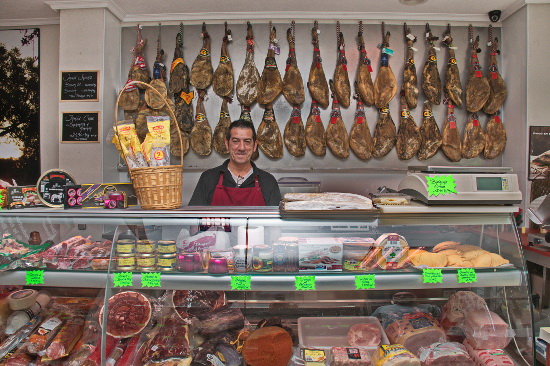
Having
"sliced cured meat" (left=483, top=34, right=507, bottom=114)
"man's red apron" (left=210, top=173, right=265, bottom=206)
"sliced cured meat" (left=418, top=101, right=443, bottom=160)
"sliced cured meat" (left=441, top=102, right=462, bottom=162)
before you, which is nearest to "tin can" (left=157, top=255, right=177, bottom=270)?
"man's red apron" (left=210, top=173, right=265, bottom=206)

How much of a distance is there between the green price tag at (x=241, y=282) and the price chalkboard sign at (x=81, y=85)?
3417 millimetres

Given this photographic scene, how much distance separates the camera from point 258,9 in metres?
4.71

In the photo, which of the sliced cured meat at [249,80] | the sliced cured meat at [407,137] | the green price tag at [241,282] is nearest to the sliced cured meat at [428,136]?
the sliced cured meat at [407,137]

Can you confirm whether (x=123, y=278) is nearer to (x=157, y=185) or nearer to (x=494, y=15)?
Result: (x=157, y=185)

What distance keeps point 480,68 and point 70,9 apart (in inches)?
188

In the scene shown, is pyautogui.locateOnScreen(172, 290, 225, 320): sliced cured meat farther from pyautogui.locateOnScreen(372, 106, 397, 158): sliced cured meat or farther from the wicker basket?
pyautogui.locateOnScreen(372, 106, 397, 158): sliced cured meat

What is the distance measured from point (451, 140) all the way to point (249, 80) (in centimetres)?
248

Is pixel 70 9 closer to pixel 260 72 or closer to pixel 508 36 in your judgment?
pixel 260 72

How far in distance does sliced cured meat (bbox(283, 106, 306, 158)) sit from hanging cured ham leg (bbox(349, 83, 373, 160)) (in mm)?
576

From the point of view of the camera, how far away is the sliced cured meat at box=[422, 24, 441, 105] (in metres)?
4.81

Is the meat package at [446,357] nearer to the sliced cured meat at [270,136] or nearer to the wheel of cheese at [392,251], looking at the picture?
the wheel of cheese at [392,251]

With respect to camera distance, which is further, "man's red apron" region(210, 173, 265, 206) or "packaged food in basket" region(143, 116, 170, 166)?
"man's red apron" region(210, 173, 265, 206)

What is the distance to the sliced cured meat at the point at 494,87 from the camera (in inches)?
186

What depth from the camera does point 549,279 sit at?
11.8 ft
